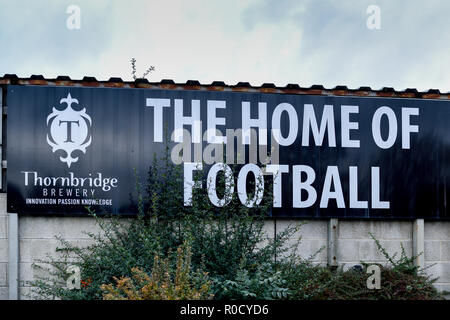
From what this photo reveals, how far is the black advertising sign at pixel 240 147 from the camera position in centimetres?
550

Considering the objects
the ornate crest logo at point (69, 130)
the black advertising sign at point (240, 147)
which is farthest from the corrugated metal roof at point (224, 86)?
the ornate crest logo at point (69, 130)

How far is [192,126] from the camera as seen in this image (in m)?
5.68

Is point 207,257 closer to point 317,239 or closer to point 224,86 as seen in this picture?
point 317,239

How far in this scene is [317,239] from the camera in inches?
231

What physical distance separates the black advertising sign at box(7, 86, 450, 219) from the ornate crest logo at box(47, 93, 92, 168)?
0.05 feet

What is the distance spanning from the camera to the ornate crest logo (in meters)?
5.52

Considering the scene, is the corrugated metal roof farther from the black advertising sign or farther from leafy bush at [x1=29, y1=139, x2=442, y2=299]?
leafy bush at [x1=29, y1=139, x2=442, y2=299]

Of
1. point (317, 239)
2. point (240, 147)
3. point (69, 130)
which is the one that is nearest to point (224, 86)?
point (240, 147)

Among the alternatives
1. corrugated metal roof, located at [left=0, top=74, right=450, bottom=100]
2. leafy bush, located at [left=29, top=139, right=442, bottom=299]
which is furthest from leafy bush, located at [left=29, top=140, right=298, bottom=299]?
corrugated metal roof, located at [left=0, top=74, right=450, bottom=100]

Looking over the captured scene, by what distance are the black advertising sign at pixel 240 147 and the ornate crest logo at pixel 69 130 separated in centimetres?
1

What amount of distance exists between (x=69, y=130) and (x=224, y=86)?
231 cm

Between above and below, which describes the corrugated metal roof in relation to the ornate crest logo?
above

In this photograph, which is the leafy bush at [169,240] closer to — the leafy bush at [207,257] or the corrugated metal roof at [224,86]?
the leafy bush at [207,257]
